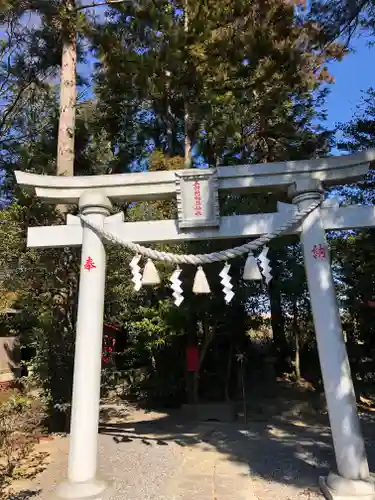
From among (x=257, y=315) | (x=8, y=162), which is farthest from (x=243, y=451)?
(x=8, y=162)

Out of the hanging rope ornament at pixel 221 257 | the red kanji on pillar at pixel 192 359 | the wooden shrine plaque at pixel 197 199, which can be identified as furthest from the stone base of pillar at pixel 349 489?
the red kanji on pillar at pixel 192 359

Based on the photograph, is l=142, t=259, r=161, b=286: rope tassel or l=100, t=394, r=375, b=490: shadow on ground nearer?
l=142, t=259, r=161, b=286: rope tassel

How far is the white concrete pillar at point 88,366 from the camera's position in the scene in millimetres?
3801

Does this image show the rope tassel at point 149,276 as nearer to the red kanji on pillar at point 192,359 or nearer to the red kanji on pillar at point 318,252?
the red kanji on pillar at point 318,252

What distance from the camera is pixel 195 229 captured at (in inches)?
171

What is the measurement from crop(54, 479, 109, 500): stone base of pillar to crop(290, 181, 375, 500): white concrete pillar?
2.19 m

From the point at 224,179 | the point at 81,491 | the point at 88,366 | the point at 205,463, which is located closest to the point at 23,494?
the point at 81,491

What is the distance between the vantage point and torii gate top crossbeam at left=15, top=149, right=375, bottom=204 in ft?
14.3

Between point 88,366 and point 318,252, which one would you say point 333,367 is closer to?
point 318,252

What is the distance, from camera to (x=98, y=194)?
4418mm

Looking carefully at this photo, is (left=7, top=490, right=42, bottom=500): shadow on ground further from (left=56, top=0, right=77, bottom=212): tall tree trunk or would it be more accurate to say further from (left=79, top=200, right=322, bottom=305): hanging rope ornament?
(left=56, top=0, right=77, bottom=212): tall tree trunk

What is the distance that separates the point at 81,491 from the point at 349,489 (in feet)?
8.26

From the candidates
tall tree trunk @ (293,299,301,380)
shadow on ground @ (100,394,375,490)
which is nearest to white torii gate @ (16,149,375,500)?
shadow on ground @ (100,394,375,490)

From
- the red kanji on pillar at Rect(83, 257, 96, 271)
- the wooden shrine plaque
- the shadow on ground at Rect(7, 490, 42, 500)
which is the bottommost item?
the shadow on ground at Rect(7, 490, 42, 500)
